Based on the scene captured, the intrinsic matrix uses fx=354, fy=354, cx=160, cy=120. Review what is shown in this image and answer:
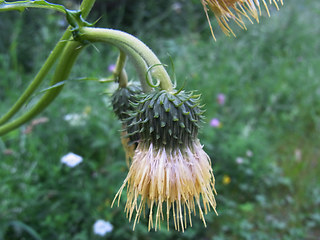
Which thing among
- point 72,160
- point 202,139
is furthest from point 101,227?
point 202,139

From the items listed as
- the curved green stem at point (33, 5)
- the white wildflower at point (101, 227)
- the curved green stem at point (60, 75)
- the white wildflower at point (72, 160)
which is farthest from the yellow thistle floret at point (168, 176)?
the white wildflower at point (101, 227)

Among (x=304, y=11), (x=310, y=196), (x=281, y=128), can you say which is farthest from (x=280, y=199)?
(x=304, y=11)

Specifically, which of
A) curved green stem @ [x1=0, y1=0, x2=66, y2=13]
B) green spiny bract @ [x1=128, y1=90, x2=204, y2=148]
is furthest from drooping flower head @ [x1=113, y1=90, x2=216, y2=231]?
curved green stem @ [x1=0, y1=0, x2=66, y2=13]

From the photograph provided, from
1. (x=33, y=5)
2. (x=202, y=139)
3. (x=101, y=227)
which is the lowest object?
(x=101, y=227)

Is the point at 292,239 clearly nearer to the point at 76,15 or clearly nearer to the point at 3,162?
the point at 3,162

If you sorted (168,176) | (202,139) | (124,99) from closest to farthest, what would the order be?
1. (168,176)
2. (124,99)
3. (202,139)

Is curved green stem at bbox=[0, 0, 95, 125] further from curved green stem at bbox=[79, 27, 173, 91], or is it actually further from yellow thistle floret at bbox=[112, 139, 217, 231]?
yellow thistle floret at bbox=[112, 139, 217, 231]

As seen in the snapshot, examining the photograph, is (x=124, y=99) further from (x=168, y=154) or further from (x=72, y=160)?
(x=72, y=160)
